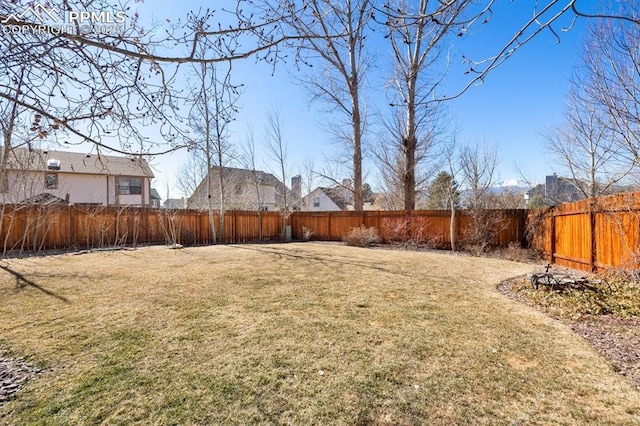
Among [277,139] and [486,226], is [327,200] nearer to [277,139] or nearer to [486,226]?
[277,139]

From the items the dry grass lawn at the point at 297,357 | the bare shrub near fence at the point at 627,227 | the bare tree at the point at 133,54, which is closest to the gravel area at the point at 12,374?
the dry grass lawn at the point at 297,357

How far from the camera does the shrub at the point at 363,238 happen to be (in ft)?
39.1

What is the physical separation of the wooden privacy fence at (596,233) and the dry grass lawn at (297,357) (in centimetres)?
242

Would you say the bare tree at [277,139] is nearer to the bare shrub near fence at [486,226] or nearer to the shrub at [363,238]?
the shrub at [363,238]

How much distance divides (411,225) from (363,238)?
6.36 feet

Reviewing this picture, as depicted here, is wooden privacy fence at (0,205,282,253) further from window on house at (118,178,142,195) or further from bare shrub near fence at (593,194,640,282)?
bare shrub near fence at (593,194,640,282)

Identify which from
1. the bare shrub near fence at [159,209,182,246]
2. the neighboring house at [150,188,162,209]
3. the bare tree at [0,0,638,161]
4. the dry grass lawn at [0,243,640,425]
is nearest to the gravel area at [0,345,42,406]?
the dry grass lawn at [0,243,640,425]

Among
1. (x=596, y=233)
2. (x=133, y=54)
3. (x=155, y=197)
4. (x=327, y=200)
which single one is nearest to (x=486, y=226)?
(x=596, y=233)

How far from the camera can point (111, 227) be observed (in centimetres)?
1085

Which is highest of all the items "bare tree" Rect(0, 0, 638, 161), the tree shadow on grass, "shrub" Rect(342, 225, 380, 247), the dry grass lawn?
"bare tree" Rect(0, 0, 638, 161)

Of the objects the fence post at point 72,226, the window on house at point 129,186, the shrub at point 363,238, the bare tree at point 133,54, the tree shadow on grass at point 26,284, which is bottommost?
the tree shadow on grass at point 26,284

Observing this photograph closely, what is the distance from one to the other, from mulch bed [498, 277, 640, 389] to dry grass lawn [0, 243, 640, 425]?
0.38 feet

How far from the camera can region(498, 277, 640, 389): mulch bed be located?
8.47ft

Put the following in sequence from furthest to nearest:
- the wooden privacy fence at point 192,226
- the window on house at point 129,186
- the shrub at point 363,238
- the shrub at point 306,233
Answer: the window on house at point 129,186
the shrub at point 306,233
the shrub at point 363,238
the wooden privacy fence at point 192,226
